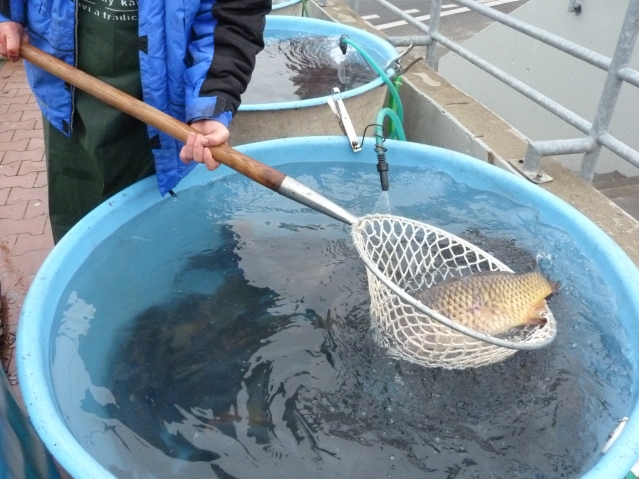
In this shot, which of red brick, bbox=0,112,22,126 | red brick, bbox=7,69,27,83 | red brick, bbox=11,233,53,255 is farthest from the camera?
red brick, bbox=7,69,27,83

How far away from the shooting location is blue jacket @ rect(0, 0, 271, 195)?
1924 mm

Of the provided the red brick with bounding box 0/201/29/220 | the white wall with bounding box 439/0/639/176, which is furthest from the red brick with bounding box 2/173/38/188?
the white wall with bounding box 439/0/639/176

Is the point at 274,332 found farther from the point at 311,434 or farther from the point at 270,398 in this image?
the point at 311,434

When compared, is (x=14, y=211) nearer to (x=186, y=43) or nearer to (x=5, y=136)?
(x=5, y=136)

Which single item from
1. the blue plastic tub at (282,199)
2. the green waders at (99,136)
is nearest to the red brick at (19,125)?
the green waders at (99,136)

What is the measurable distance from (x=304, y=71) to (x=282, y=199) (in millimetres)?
1732

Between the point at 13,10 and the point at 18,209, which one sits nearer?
the point at 13,10

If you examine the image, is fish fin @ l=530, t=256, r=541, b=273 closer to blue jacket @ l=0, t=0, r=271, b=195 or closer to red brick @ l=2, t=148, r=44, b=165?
blue jacket @ l=0, t=0, r=271, b=195

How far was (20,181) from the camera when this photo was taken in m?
4.30

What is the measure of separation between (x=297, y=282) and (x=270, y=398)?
0.61 metres

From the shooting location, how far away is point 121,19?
1.97 metres

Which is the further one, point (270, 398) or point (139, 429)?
point (270, 398)

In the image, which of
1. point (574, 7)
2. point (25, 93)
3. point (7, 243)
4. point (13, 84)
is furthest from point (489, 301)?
point (13, 84)

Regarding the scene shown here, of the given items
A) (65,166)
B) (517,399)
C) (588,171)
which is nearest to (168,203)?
(65,166)
